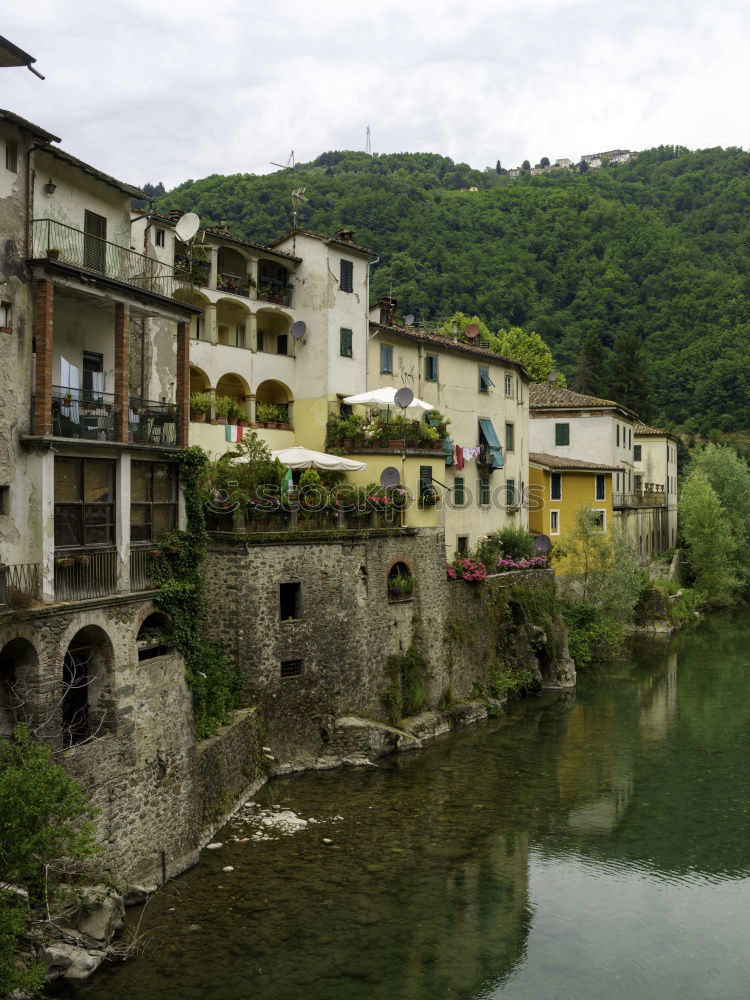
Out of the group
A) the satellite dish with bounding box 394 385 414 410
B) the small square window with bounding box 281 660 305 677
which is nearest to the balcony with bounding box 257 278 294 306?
the satellite dish with bounding box 394 385 414 410

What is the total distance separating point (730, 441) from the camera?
9800cm

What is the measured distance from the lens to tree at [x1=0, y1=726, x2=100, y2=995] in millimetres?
13766

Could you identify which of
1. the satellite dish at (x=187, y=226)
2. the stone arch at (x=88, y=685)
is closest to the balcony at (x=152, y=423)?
the stone arch at (x=88, y=685)

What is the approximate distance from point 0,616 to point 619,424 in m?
51.3

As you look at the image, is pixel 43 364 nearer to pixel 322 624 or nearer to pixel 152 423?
pixel 152 423

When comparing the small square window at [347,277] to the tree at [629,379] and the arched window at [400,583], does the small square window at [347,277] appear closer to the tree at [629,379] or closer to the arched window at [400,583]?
the arched window at [400,583]

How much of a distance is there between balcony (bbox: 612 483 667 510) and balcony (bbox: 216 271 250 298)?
31817mm

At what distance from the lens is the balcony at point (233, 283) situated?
33372 mm

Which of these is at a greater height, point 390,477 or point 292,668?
point 390,477

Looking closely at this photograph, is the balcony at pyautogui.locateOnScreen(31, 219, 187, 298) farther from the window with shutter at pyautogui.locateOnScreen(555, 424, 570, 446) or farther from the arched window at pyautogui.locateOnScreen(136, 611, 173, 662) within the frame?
the window with shutter at pyautogui.locateOnScreen(555, 424, 570, 446)

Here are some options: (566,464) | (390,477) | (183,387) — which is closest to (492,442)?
(566,464)

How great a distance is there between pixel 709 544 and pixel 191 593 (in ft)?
165

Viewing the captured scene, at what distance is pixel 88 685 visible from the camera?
61.1ft

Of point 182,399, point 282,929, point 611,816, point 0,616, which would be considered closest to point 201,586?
point 182,399
